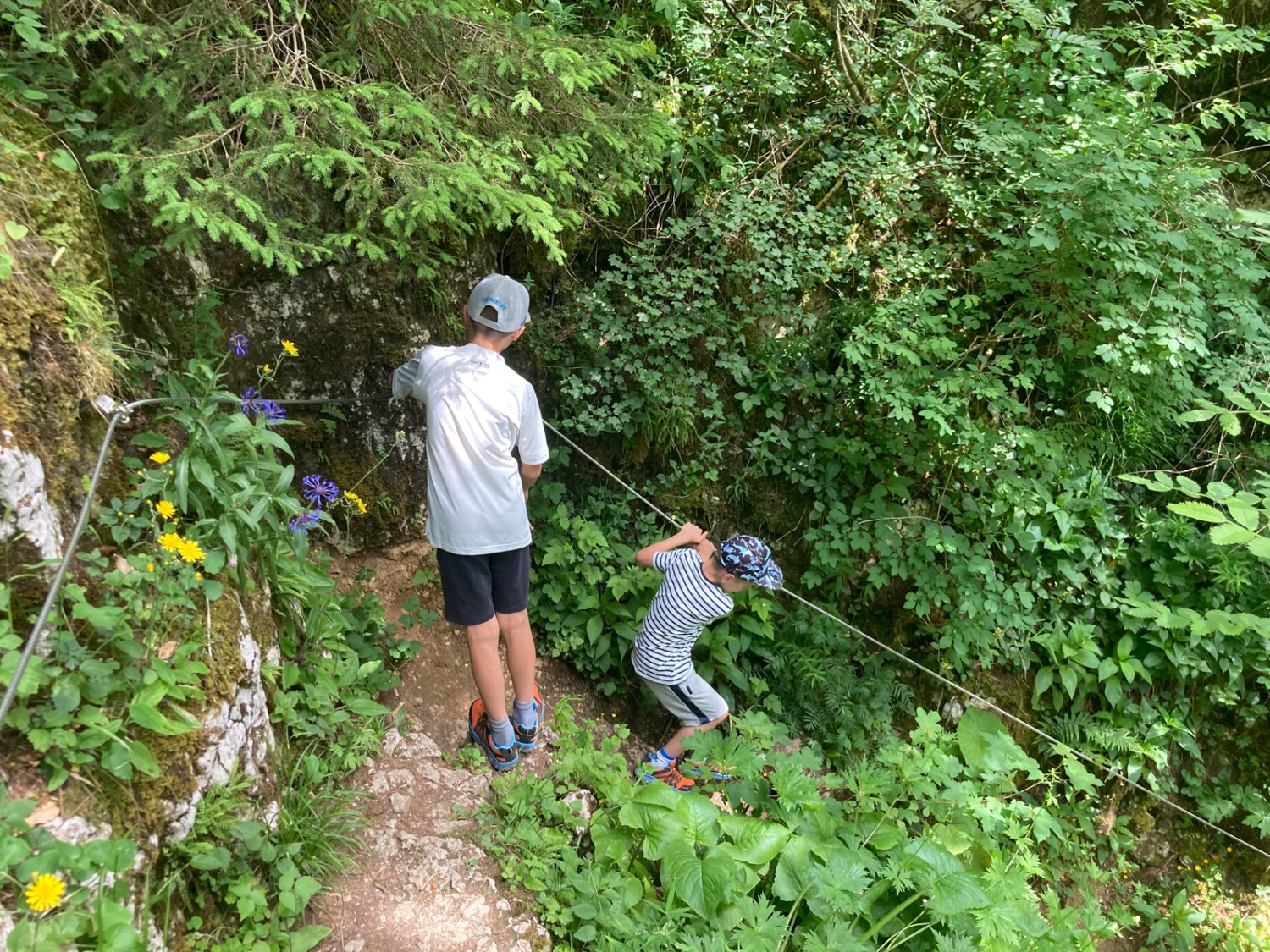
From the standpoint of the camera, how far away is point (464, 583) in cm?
318

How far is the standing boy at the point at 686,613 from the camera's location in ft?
12.7

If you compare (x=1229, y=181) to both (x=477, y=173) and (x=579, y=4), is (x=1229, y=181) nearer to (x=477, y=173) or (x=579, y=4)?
(x=579, y=4)

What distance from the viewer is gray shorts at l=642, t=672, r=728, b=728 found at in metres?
4.21

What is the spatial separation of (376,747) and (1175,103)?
7.49 meters

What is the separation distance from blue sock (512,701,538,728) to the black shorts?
51cm

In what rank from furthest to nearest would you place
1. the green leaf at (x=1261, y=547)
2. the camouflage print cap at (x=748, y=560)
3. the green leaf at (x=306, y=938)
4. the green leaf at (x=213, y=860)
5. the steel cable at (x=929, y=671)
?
the steel cable at (x=929, y=671), the camouflage print cap at (x=748, y=560), the green leaf at (x=1261, y=547), the green leaf at (x=306, y=938), the green leaf at (x=213, y=860)

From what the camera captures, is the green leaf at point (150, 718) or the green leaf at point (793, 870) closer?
the green leaf at point (150, 718)

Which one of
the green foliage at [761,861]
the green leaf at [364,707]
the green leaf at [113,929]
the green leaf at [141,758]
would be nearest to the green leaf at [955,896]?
the green foliage at [761,861]

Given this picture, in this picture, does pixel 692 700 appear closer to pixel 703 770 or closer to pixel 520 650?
pixel 703 770

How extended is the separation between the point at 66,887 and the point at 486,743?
1.97 metres

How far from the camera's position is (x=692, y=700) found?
423cm

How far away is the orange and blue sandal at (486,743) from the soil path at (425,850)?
0.08 meters

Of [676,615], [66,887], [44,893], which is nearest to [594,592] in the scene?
[676,615]

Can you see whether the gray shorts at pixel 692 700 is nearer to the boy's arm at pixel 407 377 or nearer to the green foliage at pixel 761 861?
the green foliage at pixel 761 861
